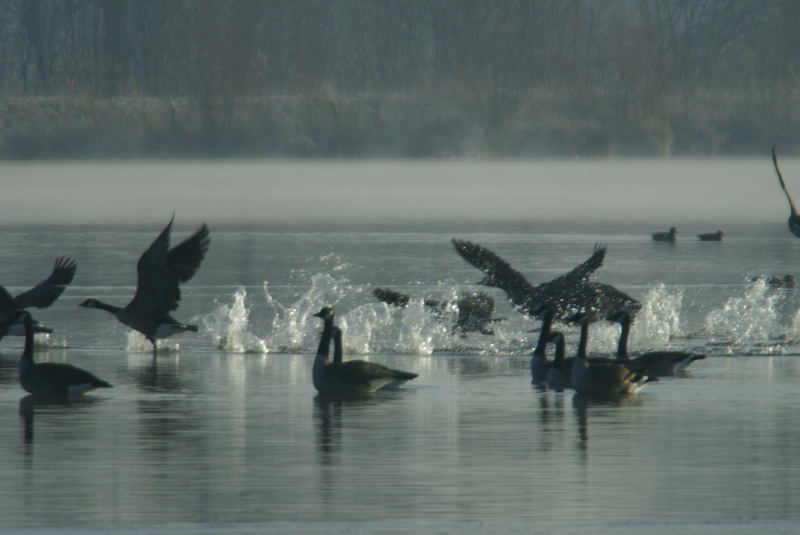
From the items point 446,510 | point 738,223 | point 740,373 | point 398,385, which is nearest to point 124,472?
point 446,510

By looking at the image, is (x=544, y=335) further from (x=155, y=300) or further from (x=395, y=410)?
(x=155, y=300)

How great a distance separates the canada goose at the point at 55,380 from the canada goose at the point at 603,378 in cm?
330

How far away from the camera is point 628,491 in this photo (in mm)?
9414

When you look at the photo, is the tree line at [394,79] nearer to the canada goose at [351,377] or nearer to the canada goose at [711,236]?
the canada goose at [711,236]

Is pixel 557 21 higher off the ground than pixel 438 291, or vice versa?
pixel 557 21

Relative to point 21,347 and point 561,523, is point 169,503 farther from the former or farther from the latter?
point 21,347

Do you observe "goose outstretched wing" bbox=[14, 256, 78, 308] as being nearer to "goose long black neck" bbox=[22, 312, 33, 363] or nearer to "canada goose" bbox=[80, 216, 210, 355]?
"canada goose" bbox=[80, 216, 210, 355]

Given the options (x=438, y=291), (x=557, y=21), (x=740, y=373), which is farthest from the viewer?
(x=557, y=21)

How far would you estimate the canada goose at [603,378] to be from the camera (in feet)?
42.7

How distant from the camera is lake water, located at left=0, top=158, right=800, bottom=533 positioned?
9.00 m

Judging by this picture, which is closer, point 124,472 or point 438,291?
point 124,472

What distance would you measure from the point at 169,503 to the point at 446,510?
1359mm

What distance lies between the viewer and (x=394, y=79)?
308 ft

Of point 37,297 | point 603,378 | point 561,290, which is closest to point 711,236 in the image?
point 561,290
